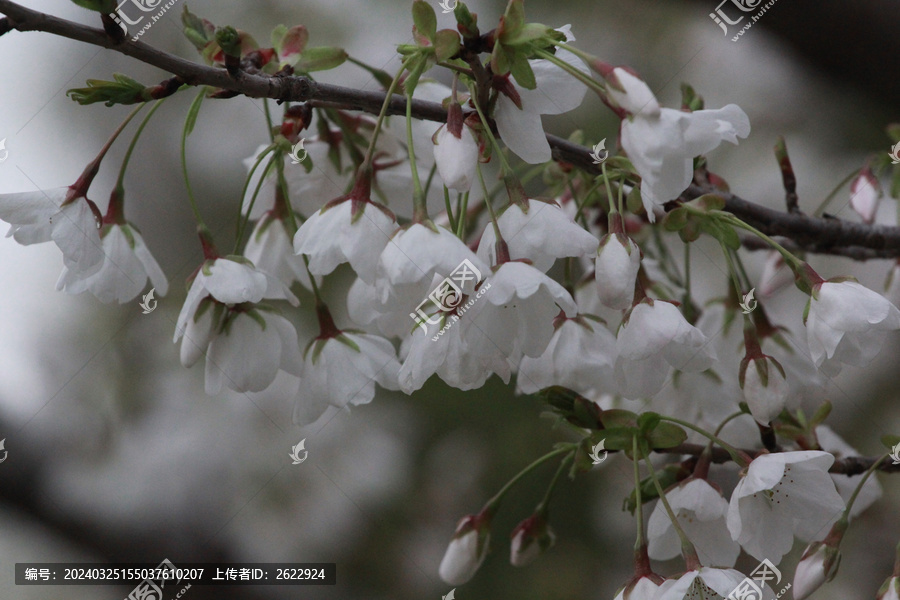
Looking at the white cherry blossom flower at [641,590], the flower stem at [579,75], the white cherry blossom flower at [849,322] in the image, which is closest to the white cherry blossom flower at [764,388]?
the white cherry blossom flower at [849,322]

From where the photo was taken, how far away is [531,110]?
0.55 meters

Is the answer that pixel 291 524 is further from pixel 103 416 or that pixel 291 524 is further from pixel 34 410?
pixel 34 410

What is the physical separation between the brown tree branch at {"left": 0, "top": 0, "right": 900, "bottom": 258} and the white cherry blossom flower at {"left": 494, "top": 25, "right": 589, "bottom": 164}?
0.07 metres

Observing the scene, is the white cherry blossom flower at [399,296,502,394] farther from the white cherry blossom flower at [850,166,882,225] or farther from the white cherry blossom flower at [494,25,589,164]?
the white cherry blossom flower at [850,166,882,225]

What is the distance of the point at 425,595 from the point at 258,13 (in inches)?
51.4

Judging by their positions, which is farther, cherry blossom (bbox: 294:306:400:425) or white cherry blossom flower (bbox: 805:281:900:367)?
cherry blossom (bbox: 294:306:400:425)

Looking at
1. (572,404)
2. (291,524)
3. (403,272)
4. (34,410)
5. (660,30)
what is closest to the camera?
(403,272)

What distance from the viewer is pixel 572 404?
1.95ft

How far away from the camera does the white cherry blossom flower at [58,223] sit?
1.95 feet

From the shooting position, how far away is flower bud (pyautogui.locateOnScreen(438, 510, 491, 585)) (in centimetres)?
72

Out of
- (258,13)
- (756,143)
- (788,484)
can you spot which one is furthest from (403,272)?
(756,143)

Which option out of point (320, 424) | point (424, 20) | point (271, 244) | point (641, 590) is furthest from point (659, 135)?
point (320, 424)

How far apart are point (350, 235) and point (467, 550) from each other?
0.36 metres

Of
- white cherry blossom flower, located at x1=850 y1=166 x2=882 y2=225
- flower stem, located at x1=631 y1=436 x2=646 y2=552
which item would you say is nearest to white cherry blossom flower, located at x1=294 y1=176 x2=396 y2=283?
flower stem, located at x1=631 y1=436 x2=646 y2=552
